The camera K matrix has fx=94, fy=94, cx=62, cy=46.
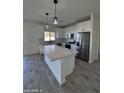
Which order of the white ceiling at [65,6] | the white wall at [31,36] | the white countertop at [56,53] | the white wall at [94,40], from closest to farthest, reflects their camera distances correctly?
the white countertop at [56,53], the white ceiling at [65,6], the white wall at [94,40], the white wall at [31,36]

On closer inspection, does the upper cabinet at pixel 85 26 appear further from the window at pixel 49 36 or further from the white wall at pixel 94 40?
the window at pixel 49 36

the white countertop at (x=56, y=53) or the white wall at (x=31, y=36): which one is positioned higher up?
the white wall at (x=31, y=36)

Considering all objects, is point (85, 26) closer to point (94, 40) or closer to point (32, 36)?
point (94, 40)

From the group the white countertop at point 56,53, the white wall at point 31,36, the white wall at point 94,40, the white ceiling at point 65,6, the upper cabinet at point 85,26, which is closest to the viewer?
the white countertop at point 56,53

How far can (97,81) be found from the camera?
2.87 m

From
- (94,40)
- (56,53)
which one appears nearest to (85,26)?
(94,40)

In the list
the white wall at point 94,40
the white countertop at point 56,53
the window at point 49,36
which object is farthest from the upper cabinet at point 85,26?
the window at point 49,36

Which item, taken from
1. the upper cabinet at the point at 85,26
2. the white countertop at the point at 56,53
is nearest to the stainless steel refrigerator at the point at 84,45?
the upper cabinet at the point at 85,26

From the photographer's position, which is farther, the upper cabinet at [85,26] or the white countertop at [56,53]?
the upper cabinet at [85,26]

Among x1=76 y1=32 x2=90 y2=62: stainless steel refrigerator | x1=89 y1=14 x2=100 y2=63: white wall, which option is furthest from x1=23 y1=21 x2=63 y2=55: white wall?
x1=89 y1=14 x2=100 y2=63: white wall

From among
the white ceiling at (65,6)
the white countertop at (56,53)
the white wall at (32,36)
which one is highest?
the white ceiling at (65,6)
